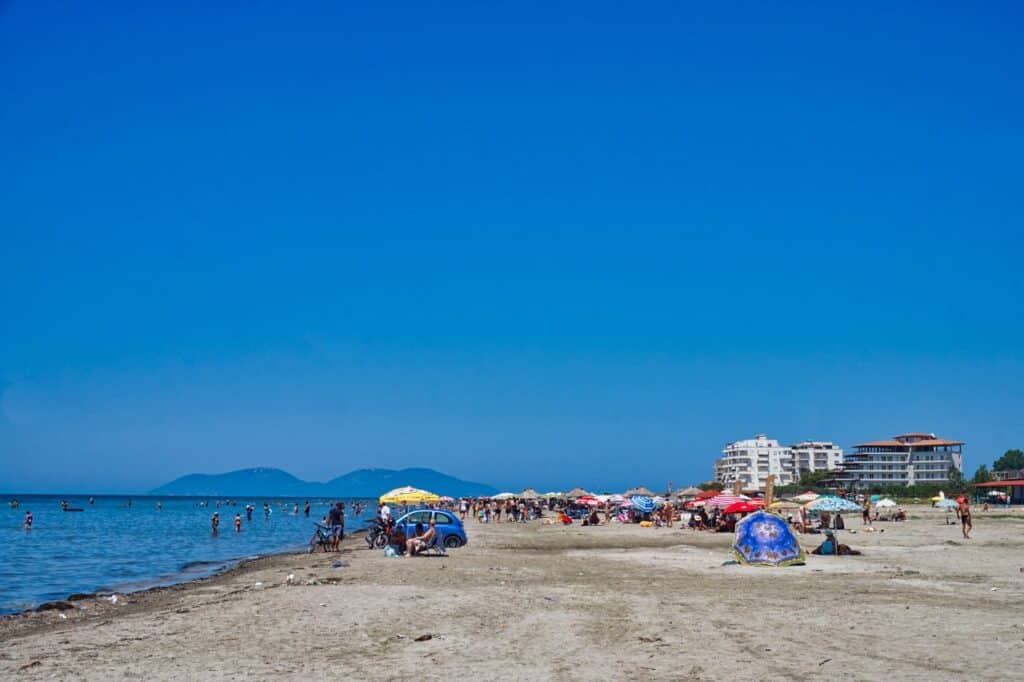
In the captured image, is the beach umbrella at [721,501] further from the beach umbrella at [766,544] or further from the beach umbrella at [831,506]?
the beach umbrella at [766,544]

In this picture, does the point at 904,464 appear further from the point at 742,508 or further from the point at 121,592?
the point at 121,592

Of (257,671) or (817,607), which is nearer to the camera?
(257,671)

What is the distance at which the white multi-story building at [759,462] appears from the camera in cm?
16712

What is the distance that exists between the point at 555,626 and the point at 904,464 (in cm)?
13413

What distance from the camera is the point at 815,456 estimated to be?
169625 mm

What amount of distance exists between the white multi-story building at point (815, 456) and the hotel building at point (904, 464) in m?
34.7

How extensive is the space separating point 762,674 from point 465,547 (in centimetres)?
2232

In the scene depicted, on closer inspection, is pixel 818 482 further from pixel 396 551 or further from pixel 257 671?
pixel 257 671

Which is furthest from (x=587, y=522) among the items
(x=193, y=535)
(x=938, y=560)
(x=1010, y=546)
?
(x=938, y=560)

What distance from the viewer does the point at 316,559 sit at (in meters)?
27.3

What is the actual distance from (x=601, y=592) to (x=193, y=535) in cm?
4219

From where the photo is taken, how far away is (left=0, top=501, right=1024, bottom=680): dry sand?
30.3 ft

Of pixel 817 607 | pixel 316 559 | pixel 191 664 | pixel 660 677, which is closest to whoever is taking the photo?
pixel 660 677

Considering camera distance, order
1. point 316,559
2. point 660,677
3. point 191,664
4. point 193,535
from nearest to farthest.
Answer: point 660,677 → point 191,664 → point 316,559 → point 193,535
